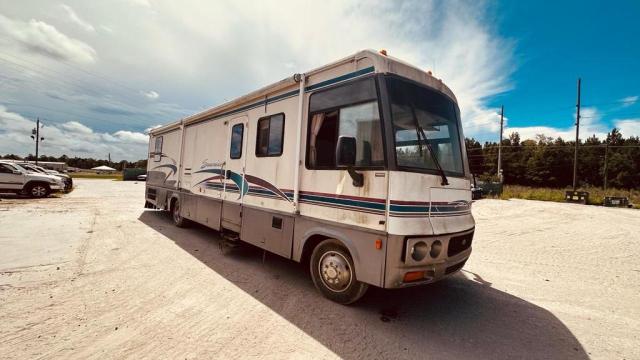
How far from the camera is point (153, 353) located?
2.79 metres

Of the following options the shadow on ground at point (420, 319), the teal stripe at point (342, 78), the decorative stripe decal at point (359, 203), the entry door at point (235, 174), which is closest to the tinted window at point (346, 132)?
the teal stripe at point (342, 78)

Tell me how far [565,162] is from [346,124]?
7736cm

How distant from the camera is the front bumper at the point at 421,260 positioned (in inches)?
128

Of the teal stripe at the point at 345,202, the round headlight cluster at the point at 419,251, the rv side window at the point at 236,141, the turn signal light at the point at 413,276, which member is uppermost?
the rv side window at the point at 236,141

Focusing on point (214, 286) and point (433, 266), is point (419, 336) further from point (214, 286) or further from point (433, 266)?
point (214, 286)

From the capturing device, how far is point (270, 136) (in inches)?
205

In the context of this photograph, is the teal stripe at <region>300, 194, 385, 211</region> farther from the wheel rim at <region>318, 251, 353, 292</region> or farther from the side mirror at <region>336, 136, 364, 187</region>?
the wheel rim at <region>318, 251, 353, 292</region>

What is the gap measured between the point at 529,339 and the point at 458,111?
10.3ft

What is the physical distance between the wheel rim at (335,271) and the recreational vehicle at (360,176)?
14 mm

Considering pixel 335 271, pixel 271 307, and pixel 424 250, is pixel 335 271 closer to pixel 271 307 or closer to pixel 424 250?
pixel 271 307

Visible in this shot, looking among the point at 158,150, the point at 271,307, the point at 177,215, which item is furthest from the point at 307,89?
the point at 158,150

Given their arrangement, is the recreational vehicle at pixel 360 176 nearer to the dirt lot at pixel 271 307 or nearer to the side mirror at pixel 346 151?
the side mirror at pixel 346 151

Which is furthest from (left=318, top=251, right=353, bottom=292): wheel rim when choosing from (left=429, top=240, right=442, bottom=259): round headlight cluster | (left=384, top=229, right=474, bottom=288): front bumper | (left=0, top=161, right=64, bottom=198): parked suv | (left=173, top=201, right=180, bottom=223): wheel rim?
(left=0, top=161, right=64, bottom=198): parked suv

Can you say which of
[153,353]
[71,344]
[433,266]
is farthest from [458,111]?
[71,344]
